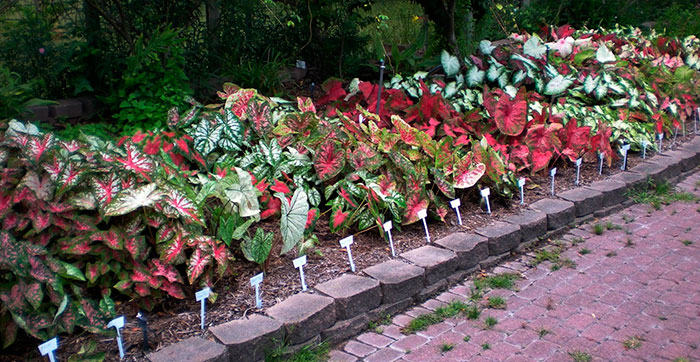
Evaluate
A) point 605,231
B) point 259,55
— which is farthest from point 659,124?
point 259,55

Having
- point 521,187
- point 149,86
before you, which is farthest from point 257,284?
point 149,86

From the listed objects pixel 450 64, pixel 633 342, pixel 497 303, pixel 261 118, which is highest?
pixel 450 64

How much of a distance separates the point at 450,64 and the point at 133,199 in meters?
3.31

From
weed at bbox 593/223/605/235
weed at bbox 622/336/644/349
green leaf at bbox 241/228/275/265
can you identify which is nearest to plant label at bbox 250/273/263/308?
green leaf at bbox 241/228/275/265

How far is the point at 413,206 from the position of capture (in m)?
3.71

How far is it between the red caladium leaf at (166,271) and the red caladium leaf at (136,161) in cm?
41

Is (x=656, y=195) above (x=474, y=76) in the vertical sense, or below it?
below

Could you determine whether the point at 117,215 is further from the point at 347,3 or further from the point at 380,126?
the point at 347,3

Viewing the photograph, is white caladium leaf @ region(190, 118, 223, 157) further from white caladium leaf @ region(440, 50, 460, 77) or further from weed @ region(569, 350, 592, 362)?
white caladium leaf @ region(440, 50, 460, 77)

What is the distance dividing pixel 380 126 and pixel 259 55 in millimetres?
1833

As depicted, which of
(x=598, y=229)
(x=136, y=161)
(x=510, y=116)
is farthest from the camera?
(x=510, y=116)

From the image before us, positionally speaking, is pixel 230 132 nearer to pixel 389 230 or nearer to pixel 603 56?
pixel 389 230

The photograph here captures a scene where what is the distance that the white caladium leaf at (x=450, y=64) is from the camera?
538cm

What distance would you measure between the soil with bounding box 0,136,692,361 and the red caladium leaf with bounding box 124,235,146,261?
24cm
